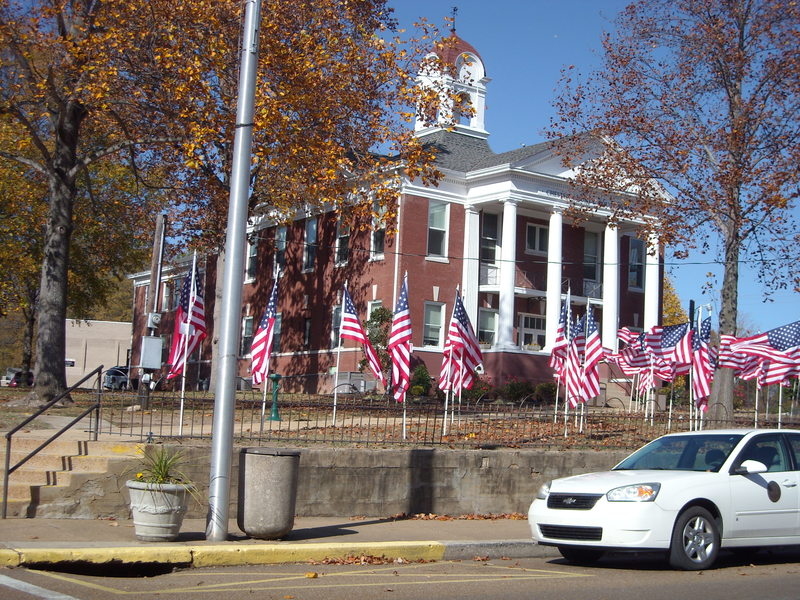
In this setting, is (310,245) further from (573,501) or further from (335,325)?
(573,501)

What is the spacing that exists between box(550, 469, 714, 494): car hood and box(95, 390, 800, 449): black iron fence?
4555mm

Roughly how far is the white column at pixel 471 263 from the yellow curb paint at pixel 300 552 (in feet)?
87.5

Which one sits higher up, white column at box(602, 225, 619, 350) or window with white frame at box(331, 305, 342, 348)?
white column at box(602, 225, 619, 350)

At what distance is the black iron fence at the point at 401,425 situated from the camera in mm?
15523

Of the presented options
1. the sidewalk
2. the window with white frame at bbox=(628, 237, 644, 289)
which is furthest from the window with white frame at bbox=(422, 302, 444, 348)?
the sidewalk

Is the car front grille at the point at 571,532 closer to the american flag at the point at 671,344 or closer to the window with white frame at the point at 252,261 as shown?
the american flag at the point at 671,344

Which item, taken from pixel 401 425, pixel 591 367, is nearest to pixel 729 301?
pixel 591 367

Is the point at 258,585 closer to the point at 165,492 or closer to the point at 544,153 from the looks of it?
the point at 165,492

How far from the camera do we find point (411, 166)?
2270 centimetres

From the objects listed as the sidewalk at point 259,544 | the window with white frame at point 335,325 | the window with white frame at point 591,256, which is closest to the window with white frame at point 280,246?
the window with white frame at point 335,325

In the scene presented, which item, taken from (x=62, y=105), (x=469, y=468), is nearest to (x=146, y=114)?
(x=62, y=105)

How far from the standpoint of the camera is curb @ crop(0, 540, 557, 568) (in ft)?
31.7

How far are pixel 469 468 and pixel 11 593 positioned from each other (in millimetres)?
8491

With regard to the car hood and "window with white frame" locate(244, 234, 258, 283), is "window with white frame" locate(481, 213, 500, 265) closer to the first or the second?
"window with white frame" locate(244, 234, 258, 283)
